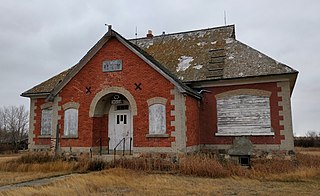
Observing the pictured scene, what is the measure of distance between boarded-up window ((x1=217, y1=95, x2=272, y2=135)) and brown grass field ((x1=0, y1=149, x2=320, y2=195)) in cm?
249

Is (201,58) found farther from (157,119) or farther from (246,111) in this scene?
(157,119)

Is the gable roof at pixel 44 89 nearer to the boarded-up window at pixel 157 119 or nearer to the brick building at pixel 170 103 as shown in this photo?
the brick building at pixel 170 103

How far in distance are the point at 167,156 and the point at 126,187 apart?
479cm

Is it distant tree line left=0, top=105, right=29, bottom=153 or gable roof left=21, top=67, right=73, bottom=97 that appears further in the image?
distant tree line left=0, top=105, right=29, bottom=153

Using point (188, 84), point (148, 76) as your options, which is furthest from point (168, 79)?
→ point (188, 84)

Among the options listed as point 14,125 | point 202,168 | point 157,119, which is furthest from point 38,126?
point 14,125

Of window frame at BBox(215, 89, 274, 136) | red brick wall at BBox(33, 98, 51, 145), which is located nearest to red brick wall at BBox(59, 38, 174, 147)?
window frame at BBox(215, 89, 274, 136)

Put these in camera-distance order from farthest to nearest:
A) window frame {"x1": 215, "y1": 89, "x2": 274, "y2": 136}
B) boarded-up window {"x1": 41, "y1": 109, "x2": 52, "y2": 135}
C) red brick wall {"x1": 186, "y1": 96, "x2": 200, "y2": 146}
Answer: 1. boarded-up window {"x1": 41, "y1": 109, "x2": 52, "y2": 135}
2. window frame {"x1": 215, "y1": 89, "x2": 274, "y2": 136}
3. red brick wall {"x1": 186, "y1": 96, "x2": 200, "y2": 146}

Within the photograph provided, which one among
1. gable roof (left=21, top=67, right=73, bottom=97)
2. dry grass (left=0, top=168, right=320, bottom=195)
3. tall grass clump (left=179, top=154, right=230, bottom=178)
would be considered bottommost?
dry grass (left=0, top=168, right=320, bottom=195)

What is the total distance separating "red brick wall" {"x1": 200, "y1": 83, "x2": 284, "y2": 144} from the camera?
16.2m

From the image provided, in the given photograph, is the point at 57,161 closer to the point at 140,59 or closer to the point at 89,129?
the point at 89,129

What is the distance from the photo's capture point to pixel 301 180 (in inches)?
458

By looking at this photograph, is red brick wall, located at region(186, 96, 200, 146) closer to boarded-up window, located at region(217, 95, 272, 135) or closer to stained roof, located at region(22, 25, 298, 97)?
stained roof, located at region(22, 25, 298, 97)

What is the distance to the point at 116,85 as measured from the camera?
1658cm
